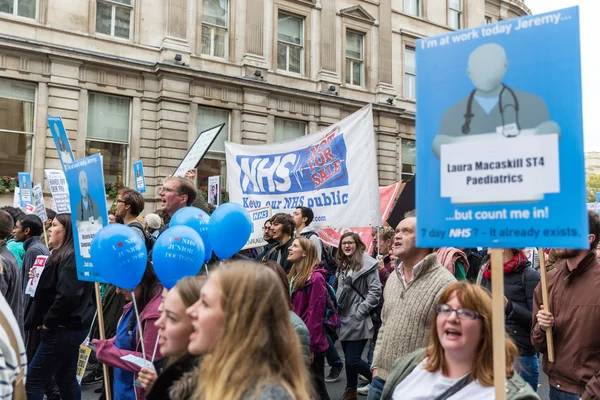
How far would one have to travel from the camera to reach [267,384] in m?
1.77

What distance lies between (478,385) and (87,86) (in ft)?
52.5

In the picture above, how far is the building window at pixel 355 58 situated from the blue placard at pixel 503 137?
20074 mm

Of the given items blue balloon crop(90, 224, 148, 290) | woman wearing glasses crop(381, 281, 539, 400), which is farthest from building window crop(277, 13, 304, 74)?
woman wearing glasses crop(381, 281, 539, 400)

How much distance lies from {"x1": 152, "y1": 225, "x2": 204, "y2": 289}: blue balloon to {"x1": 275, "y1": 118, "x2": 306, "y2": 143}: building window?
1626 cm

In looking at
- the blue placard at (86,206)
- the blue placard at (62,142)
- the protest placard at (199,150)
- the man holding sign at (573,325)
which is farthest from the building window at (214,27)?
the man holding sign at (573,325)

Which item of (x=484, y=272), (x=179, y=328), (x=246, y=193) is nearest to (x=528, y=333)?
(x=484, y=272)

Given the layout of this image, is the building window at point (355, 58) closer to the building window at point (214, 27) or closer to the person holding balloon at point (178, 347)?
the building window at point (214, 27)

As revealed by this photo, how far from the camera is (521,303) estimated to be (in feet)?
13.9

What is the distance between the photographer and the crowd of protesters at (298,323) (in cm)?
192

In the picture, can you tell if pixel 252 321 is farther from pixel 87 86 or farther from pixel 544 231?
pixel 87 86

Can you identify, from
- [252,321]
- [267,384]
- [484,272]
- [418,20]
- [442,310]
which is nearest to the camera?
[267,384]

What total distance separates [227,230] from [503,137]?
2547mm

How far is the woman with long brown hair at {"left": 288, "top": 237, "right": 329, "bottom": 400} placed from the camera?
16.9 ft

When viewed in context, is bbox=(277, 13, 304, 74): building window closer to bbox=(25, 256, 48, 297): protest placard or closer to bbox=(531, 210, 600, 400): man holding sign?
bbox=(25, 256, 48, 297): protest placard
